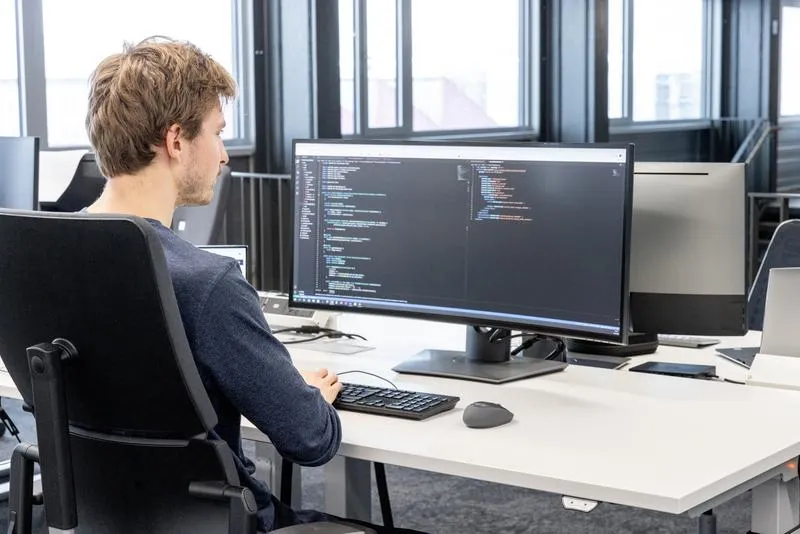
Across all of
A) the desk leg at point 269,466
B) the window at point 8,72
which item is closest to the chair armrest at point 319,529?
the desk leg at point 269,466

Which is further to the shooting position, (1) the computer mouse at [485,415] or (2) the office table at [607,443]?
(1) the computer mouse at [485,415]

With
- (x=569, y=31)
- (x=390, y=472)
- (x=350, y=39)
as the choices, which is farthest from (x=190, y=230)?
(x=569, y=31)

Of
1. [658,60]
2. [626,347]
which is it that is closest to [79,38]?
[626,347]

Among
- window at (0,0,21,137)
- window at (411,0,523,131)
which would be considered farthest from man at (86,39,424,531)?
window at (411,0,523,131)

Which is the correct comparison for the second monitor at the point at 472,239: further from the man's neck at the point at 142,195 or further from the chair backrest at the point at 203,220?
the chair backrest at the point at 203,220

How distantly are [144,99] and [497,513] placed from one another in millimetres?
2020

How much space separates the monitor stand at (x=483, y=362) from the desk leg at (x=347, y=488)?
0.28 metres

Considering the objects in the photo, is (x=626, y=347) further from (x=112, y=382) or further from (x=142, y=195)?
(x=112, y=382)

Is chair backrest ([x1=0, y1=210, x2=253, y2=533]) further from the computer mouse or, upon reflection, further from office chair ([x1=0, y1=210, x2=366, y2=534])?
the computer mouse

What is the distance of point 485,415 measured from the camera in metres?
1.76

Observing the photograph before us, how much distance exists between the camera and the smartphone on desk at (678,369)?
7.29 feet

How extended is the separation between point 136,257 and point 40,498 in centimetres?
46

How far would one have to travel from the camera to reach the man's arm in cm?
146

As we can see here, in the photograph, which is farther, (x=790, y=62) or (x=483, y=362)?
(x=790, y=62)
